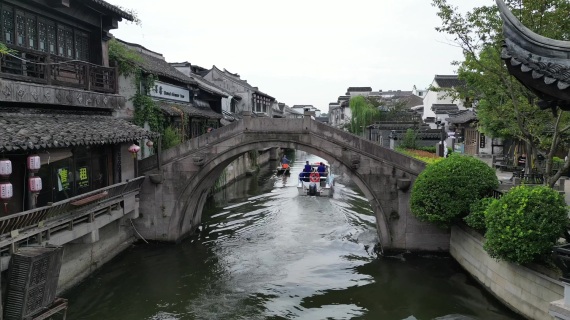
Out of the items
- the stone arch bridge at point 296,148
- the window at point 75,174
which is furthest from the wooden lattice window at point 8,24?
the stone arch bridge at point 296,148

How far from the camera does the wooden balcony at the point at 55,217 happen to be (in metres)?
9.78

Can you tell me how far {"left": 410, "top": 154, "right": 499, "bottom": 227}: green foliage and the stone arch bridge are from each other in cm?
154

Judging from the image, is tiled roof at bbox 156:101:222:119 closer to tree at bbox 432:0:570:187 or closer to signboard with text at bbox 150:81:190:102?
signboard with text at bbox 150:81:190:102

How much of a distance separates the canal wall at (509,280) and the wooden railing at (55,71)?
45.2 ft

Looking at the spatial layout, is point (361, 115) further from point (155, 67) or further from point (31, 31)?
point (31, 31)

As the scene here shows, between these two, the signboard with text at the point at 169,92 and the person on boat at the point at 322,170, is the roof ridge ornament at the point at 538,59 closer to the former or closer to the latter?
the signboard with text at the point at 169,92

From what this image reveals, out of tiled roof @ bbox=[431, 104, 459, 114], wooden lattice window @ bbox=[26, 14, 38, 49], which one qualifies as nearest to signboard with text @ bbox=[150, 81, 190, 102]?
wooden lattice window @ bbox=[26, 14, 38, 49]

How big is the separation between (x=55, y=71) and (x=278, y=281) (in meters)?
9.87

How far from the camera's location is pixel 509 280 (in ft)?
39.8

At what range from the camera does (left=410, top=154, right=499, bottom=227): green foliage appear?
1418 centimetres

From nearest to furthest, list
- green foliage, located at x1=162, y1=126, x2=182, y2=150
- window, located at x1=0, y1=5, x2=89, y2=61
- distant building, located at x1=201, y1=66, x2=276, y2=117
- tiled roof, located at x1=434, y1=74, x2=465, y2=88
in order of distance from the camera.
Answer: window, located at x1=0, y1=5, x2=89, y2=61
green foliage, located at x1=162, y1=126, x2=182, y2=150
distant building, located at x1=201, y1=66, x2=276, y2=117
tiled roof, located at x1=434, y1=74, x2=465, y2=88

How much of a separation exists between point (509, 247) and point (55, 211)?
1180 cm

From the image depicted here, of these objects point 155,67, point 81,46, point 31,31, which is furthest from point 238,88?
point 31,31

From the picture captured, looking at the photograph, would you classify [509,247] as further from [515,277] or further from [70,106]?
[70,106]
